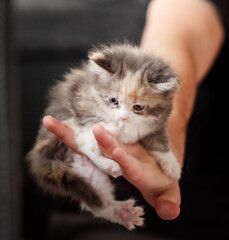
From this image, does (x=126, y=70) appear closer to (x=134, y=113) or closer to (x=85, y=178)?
(x=134, y=113)

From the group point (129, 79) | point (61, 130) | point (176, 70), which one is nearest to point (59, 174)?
point (61, 130)

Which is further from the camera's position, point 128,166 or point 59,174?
point 59,174

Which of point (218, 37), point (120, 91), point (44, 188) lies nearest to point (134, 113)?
point (120, 91)

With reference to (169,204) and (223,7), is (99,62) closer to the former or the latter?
(169,204)

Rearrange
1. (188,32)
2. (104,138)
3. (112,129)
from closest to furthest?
(104,138) → (112,129) → (188,32)

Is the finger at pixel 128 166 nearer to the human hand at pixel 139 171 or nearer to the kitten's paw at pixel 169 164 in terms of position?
the human hand at pixel 139 171

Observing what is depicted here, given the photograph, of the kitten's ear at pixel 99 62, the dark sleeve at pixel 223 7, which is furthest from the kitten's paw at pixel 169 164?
the dark sleeve at pixel 223 7
